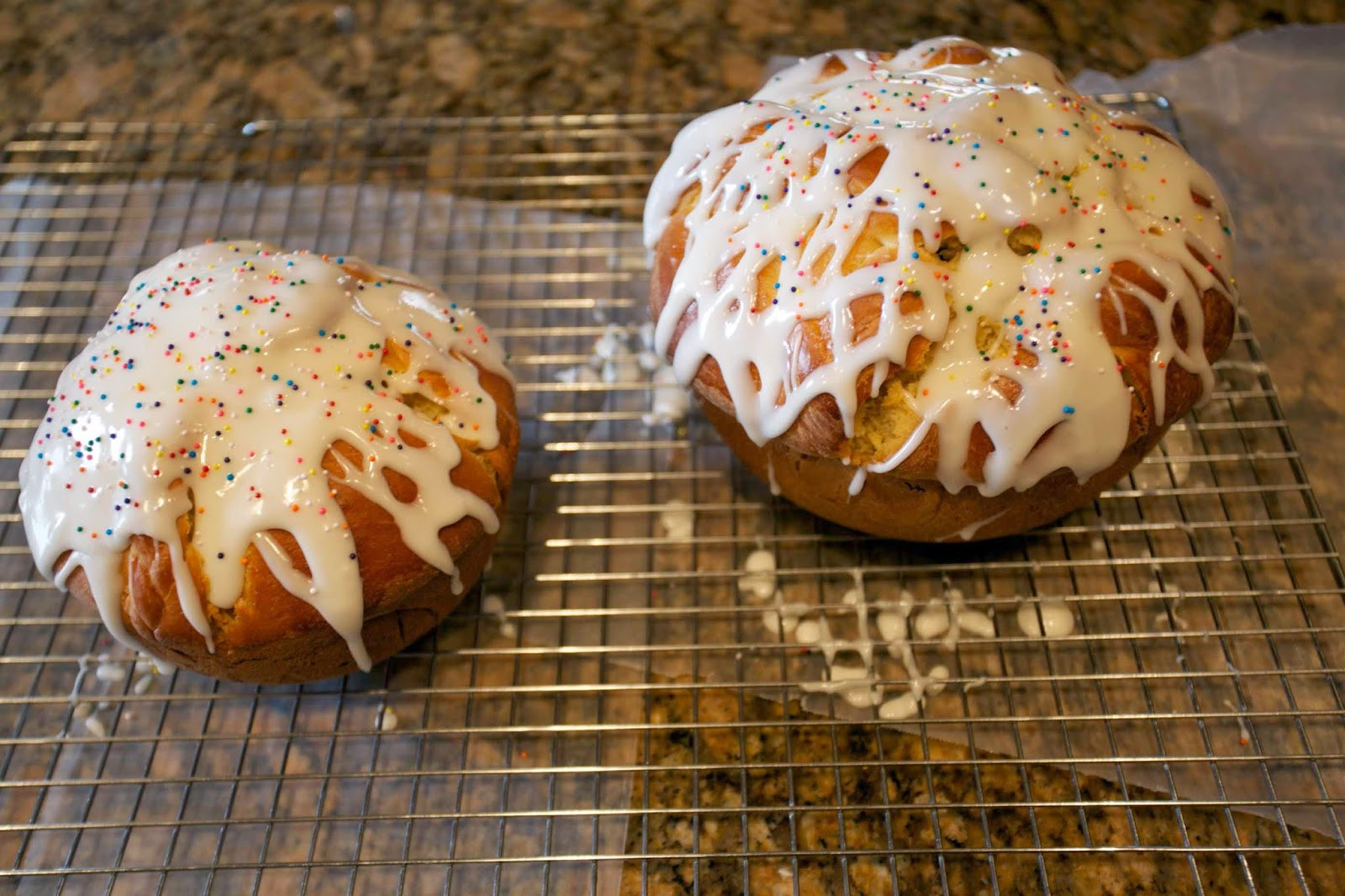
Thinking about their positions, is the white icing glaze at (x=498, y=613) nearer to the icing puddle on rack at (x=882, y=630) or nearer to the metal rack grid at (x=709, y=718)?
the metal rack grid at (x=709, y=718)

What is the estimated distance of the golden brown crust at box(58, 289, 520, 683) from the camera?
1.38m

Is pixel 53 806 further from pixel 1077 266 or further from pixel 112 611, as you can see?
pixel 1077 266

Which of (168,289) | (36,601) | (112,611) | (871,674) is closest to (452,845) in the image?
(112,611)

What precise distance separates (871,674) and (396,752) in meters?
0.79

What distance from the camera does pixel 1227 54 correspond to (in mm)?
2275

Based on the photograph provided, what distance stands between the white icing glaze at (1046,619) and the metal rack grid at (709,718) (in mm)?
19

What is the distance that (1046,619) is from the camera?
166cm

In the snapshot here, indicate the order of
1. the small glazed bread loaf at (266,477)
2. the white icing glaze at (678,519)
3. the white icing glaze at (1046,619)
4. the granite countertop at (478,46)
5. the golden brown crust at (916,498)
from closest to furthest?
1. the small glazed bread loaf at (266,477)
2. the golden brown crust at (916,498)
3. the white icing glaze at (1046,619)
4. the white icing glaze at (678,519)
5. the granite countertop at (478,46)

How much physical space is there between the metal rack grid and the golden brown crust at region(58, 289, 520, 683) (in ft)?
0.47

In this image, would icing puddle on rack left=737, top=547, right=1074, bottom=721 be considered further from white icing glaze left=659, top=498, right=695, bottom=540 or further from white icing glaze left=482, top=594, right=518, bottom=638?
white icing glaze left=482, top=594, right=518, bottom=638

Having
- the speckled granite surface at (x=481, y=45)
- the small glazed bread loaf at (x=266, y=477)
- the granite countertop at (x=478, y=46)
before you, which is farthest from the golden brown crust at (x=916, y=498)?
the speckled granite surface at (x=481, y=45)

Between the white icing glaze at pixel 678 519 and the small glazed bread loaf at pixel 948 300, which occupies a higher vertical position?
the small glazed bread loaf at pixel 948 300

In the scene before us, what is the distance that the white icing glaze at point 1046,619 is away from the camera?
1.65 m

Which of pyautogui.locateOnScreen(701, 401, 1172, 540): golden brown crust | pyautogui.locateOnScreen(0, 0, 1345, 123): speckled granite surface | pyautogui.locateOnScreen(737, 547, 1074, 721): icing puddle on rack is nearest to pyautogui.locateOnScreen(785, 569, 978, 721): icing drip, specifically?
pyautogui.locateOnScreen(737, 547, 1074, 721): icing puddle on rack
